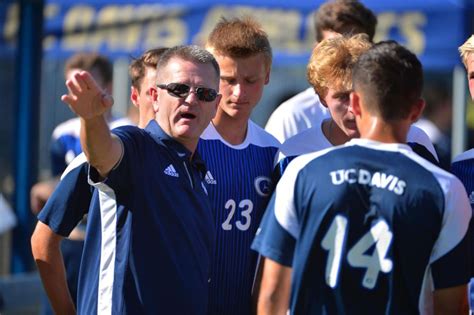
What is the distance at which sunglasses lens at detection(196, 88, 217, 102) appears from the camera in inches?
165

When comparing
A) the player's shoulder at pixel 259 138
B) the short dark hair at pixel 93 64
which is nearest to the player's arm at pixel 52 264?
the player's shoulder at pixel 259 138

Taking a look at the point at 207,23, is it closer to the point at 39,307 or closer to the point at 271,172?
the point at 39,307

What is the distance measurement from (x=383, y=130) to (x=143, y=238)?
963 mm

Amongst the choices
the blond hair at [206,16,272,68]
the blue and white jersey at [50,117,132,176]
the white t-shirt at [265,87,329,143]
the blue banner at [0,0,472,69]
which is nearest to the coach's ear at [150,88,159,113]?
the blond hair at [206,16,272,68]

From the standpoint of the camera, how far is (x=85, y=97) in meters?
3.61

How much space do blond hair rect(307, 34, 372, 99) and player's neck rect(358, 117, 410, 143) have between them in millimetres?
872

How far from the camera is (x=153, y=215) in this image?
3.99 metres

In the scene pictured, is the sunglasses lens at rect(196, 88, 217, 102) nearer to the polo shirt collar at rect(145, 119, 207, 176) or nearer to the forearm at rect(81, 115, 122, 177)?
the polo shirt collar at rect(145, 119, 207, 176)

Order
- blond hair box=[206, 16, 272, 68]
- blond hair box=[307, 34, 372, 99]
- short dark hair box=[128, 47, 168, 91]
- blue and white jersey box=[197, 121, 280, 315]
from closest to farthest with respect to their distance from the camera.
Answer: blond hair box=[307, 34, 372, 99] → blue and white jersey box=[197, 121, 280, 315] → blond hair box=[206, 16, 272, 68] → short dark hair box=[128, 47, 168, 91]

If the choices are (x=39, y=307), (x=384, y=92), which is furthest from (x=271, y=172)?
(x=39, y=307)

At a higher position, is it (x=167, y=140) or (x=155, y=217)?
(x=167, y=140)

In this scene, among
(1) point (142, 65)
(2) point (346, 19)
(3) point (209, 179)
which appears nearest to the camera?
(3) point (209, 179)

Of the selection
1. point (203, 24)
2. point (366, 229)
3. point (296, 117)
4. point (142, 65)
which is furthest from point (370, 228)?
point (203, 24)

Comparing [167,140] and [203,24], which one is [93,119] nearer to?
[167,140]
